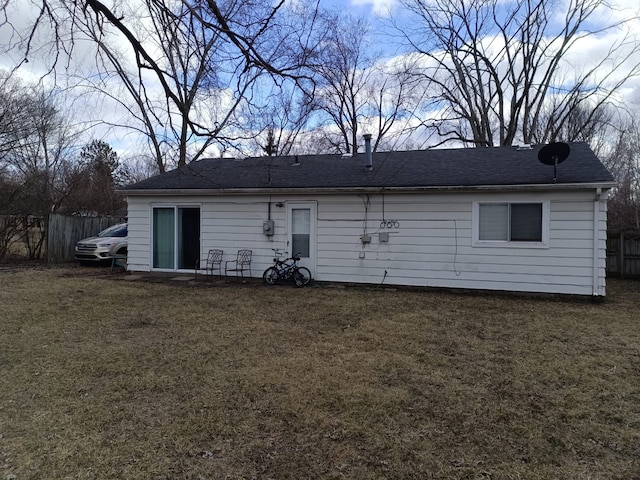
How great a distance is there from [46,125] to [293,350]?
17809 mm

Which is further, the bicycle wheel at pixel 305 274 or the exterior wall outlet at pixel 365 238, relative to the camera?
the bicycle wheel at pixel 305 274

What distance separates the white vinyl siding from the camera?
8.37 m

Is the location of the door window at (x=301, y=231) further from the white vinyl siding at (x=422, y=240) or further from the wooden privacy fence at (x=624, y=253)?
the wooden privacy fence at (x=624, y=253)

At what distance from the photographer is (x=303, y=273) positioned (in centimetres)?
1025

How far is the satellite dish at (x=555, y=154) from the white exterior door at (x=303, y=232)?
4.98 metres

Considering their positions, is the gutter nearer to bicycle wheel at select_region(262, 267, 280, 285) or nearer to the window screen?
the window screen

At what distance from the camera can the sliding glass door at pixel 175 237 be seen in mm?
11305

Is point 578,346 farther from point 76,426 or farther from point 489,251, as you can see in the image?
point 76,426

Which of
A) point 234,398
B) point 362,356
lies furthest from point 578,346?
point 234,398

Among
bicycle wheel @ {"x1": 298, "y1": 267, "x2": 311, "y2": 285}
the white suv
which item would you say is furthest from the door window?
the white suv

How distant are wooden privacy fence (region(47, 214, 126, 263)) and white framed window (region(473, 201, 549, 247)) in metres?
13.2

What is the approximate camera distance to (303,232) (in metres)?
10.3

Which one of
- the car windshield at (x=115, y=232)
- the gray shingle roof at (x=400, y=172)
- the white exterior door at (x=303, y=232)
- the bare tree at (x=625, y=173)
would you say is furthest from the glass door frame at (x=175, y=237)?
the bare tree at (x=625, y=173)

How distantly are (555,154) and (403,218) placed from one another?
127 inches
